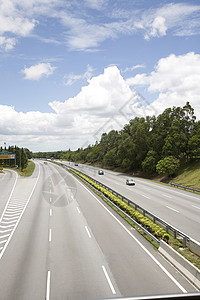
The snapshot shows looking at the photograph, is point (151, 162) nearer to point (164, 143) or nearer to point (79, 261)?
point (164, 143)

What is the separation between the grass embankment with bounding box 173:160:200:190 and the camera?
1732 inches

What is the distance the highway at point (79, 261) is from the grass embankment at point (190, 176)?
27209 mm

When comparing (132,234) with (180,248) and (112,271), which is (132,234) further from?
(112,271)

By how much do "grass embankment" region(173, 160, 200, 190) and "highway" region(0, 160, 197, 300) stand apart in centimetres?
2721

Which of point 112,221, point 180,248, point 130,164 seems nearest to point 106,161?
point 130,164

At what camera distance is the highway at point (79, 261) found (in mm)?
9359

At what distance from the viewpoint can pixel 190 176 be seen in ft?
158

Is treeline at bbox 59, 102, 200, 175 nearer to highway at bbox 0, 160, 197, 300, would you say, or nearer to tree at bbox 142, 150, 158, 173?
tree at bbox 142, 150, 158, 173

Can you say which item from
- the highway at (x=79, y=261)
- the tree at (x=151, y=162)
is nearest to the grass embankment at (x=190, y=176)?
the tree at (x=151, y=162)

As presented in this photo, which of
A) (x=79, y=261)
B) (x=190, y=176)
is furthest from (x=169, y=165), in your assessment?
(x=79, y=261)

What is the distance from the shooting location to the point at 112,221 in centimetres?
2005

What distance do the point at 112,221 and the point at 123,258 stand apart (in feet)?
24.8

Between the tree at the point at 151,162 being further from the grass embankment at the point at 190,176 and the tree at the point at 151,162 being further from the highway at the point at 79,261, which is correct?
the highway at the point at 79,261

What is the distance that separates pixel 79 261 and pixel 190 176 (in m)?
41.0
